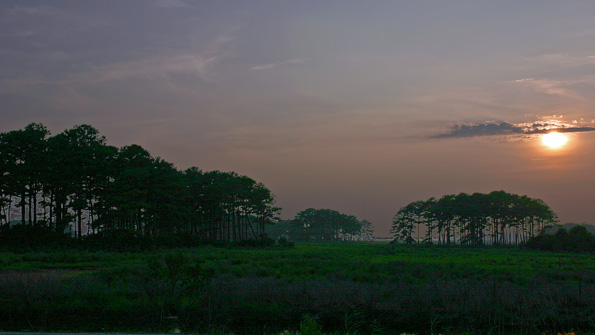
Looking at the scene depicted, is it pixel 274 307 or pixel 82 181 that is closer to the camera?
pixel 274 307

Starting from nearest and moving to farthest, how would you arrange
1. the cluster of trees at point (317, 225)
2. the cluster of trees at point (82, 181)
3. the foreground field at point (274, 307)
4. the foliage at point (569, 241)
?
the foreground field at point (274, 307) < the cluster of trees at point (82, 181) < the foliage at point (569, 241) < the cluster of trees at point (317, 225)

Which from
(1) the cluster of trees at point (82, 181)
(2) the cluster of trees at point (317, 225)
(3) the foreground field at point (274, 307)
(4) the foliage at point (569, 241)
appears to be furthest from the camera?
(2) the cluster of trees at point (317, 225)

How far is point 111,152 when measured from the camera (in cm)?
6003

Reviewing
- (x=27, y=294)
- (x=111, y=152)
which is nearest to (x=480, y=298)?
(x=27, y=294)

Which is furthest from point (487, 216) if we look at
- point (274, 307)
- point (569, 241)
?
point (274, 307)

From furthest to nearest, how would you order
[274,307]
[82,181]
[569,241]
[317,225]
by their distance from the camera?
[317,225]
[569,241]
[82,181]
[274,307]

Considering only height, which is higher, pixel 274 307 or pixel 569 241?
pixel 274 307

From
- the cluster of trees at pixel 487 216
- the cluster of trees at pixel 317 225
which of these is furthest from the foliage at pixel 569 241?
the cluster of trees at pixel 317 225

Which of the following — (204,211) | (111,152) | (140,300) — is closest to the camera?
(140,300)

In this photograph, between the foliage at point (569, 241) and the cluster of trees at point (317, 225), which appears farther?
the cluster of trees at point (317, 225)

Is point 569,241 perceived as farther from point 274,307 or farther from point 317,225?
point 317,225

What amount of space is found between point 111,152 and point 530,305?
181 ft

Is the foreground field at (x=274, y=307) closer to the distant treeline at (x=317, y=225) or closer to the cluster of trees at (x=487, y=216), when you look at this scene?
the cluster of trees at (x=487, y=216)

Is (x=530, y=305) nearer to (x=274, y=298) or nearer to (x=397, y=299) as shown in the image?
(x=397, y=299)
